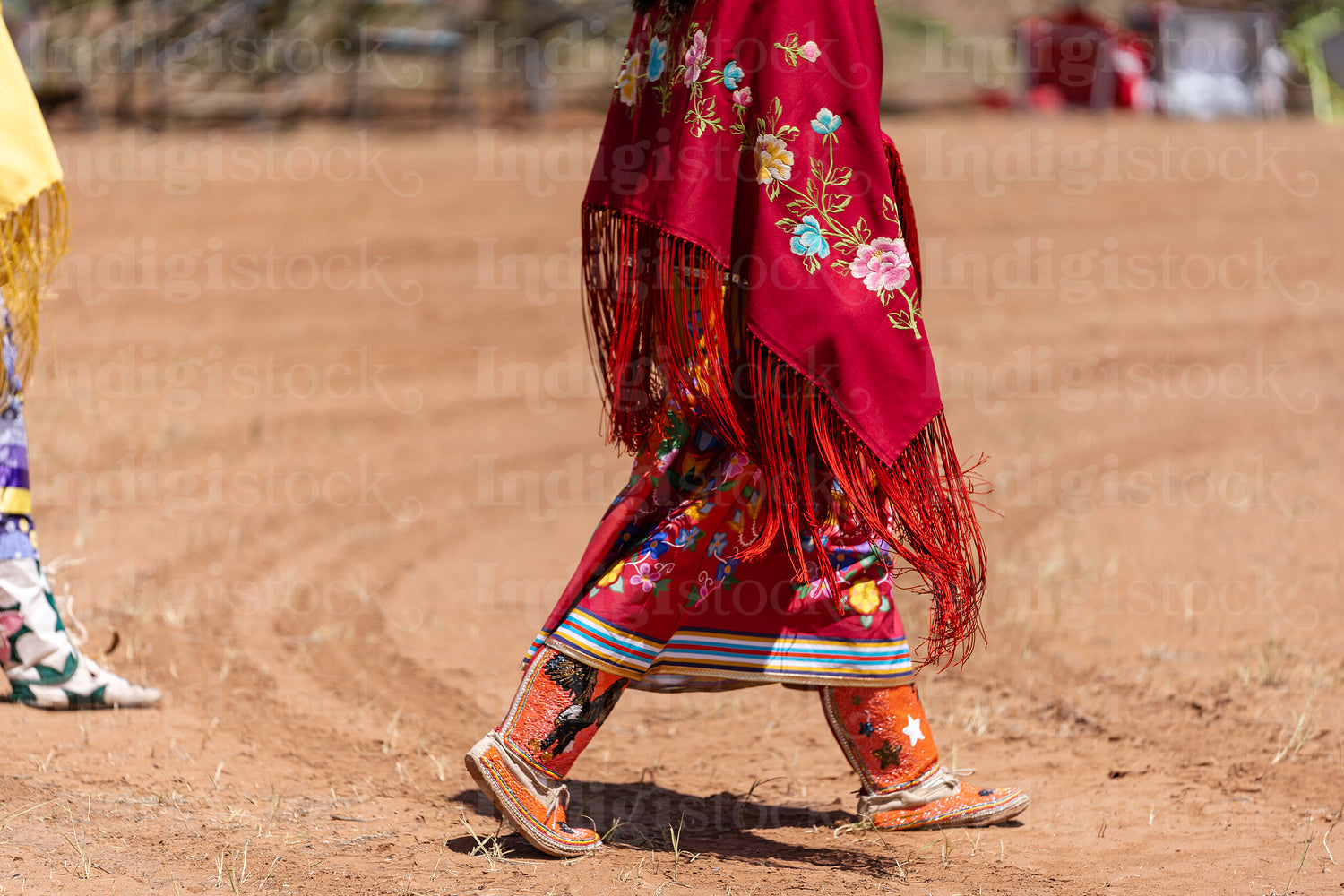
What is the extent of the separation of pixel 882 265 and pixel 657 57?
1.85 ft

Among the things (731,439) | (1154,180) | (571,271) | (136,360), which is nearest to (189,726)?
(731,439)

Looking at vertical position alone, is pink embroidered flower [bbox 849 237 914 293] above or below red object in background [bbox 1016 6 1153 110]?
below

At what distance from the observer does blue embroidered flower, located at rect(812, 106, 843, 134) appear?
2570 mm

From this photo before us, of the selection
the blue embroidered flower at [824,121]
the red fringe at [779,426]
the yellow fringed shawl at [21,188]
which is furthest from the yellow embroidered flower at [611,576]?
the yellow fringed shawl at [21,188]

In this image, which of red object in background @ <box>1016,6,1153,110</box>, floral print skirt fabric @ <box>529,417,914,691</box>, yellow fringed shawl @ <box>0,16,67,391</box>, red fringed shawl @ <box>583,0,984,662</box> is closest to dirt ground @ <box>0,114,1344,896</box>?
floral print skirt fabric @ <box>529,417,914,691</box>

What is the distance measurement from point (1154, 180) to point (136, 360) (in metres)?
7.34

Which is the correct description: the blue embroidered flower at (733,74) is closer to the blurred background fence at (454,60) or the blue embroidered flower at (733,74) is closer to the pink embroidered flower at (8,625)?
the pink embroidered flower at (8,625)

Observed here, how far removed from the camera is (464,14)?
1332 cm

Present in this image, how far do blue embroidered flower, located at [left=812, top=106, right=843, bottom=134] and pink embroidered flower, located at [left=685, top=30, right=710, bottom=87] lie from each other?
0.72 ft

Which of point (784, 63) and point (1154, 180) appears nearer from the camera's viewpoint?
point (784, 63)

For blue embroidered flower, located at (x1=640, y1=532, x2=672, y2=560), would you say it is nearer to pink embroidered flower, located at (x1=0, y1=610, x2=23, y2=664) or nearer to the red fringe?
the red fringe

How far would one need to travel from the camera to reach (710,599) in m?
2.74

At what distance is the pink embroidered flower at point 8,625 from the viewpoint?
333cm

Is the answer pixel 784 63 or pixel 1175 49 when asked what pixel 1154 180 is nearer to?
pixel 1175 49
